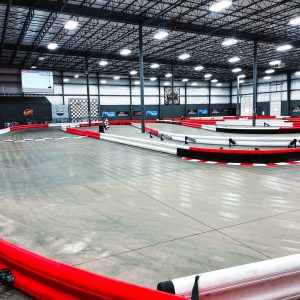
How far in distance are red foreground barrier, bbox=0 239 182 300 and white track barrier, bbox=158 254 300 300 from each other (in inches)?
9.6

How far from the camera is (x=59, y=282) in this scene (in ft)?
7.01

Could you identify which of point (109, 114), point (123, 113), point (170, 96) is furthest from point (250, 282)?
point (170, 96)

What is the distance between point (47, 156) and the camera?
1054 centimetres

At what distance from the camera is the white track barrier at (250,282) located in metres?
→ 1.93

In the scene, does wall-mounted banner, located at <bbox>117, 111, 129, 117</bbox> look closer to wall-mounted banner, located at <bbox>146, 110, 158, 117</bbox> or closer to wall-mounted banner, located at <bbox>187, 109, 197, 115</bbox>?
wall-mounted banner, located at <bbox>146, 110, 158, 117</bbox>

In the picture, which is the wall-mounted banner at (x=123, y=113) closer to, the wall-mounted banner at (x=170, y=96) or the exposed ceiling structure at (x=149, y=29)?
the wall-mounted banner at (x=170, y=96)

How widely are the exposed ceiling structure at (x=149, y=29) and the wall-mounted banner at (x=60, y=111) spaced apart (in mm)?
5694

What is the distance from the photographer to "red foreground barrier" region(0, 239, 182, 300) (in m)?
1.82

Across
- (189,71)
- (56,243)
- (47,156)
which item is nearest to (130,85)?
(189,71)

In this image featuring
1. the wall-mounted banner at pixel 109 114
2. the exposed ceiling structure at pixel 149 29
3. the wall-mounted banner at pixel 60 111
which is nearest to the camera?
the exposed ceiling structure at pixel 149 29

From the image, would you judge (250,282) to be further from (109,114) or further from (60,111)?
(109,114)

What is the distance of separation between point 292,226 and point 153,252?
1.99m

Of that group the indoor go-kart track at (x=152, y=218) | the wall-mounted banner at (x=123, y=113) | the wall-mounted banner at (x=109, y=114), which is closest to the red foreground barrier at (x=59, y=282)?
the indoor go-kart track at (x=152, y=218)

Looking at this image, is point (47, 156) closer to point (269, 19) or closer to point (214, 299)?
point (214, 299)
